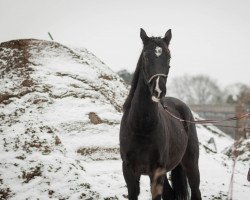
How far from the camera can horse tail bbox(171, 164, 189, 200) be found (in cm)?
558

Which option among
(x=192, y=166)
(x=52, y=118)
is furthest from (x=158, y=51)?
(x=52, y=118)

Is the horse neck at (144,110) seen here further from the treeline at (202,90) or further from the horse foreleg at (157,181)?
the treeline at (202,90)

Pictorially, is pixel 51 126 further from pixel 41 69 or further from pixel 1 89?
pixel 41 69

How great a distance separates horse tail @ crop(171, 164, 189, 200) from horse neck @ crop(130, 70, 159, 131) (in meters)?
2.10

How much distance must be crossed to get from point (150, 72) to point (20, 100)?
20.6 feet

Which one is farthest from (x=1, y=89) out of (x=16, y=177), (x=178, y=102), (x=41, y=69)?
(x=178, y=102)

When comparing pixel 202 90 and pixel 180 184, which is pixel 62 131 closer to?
pixel 180 184

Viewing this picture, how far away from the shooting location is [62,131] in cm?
863

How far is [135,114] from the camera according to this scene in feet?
13.5

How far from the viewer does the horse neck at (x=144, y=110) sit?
4.04m

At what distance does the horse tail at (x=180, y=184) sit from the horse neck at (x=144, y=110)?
210cm

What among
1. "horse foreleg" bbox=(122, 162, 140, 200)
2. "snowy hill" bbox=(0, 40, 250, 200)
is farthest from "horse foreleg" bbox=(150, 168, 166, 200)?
"snowy hill" bbox=(0, 40, 250, 200)

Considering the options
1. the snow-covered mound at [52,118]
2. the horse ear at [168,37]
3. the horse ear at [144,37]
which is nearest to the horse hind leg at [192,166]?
the snow-covered mound at [52,118]

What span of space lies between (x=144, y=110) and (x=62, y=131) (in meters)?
5.08
